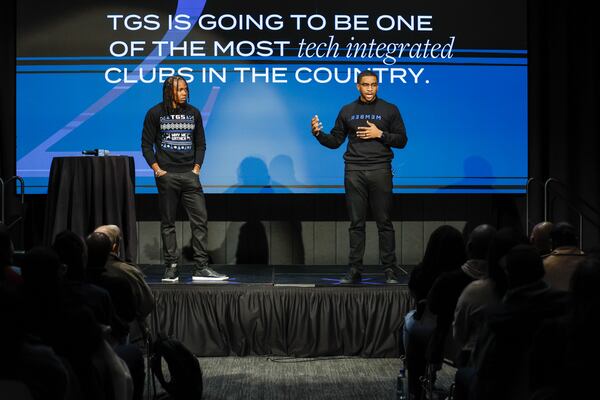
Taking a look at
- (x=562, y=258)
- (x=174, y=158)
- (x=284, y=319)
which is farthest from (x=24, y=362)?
(x=174, y=158)

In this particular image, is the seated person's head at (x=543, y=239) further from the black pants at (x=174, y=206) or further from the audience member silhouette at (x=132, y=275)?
the black pants at (x=174, y=206)

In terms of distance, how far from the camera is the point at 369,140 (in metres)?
6.46

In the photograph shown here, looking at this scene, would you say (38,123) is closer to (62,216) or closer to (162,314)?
(62,216)

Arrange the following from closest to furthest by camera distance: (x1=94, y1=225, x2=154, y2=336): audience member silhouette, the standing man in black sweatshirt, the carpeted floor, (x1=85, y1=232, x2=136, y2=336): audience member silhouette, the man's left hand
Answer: (x1=85, y1=232, x2=136, y2=336): audience member silhouette < (x1=94, y1=225, x2=154, y2=336): audience member silhouette < the carpeted floor < the man's left hand < the standing man in black sweatshirt

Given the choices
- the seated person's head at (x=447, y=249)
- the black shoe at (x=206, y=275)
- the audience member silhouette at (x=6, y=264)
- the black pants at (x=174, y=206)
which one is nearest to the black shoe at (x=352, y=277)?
the black shoe at (x=206, y=275)

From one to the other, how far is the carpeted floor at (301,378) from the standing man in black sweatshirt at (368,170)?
73cm

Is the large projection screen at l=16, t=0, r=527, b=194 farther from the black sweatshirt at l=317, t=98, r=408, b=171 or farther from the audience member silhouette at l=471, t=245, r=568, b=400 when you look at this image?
the audience member silhouette at l=471, t=245, r=568, b=400

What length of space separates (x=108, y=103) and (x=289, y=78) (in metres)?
1.60

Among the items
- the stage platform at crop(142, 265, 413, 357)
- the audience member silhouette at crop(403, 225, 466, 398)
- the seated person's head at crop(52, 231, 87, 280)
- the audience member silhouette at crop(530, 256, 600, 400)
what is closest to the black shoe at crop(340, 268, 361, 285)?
the stage platform at crop(142, 265, 413, 357)

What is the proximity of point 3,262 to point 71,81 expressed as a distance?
472 cm

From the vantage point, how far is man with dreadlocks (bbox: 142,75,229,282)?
643cm

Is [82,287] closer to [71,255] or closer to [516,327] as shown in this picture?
[71,255]

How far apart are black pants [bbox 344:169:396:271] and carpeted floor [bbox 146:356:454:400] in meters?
0.77

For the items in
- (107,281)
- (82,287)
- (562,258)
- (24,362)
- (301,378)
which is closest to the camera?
(24,362)
